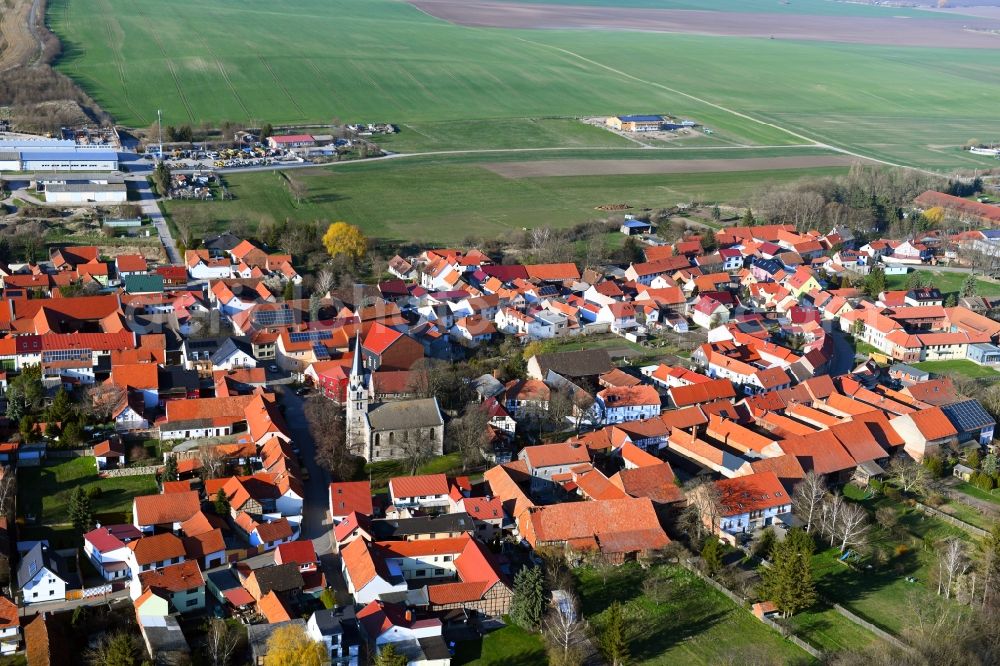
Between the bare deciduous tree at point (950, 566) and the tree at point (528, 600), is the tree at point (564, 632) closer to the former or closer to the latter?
the tree at point (528, 600)

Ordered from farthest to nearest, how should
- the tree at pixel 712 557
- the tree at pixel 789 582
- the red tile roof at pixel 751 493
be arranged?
1. the red tile roof at pixel 751 493
2. the tree at pixel 712 557
3. the tree at pixel 789 582

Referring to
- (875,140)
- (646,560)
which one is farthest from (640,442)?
(875,140)

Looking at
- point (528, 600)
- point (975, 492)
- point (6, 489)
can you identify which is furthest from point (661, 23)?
point (528, 600)

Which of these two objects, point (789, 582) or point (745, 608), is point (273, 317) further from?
point (789, 582)

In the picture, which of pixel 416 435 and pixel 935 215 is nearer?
pixel 416 435

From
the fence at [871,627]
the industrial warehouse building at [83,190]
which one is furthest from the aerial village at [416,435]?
the industrial warehouse building at [83,190]

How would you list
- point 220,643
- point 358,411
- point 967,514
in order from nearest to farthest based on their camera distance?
1. point 220,643
2. point 967,514
3. point 358,411

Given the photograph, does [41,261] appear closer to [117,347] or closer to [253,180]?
[117,347]
